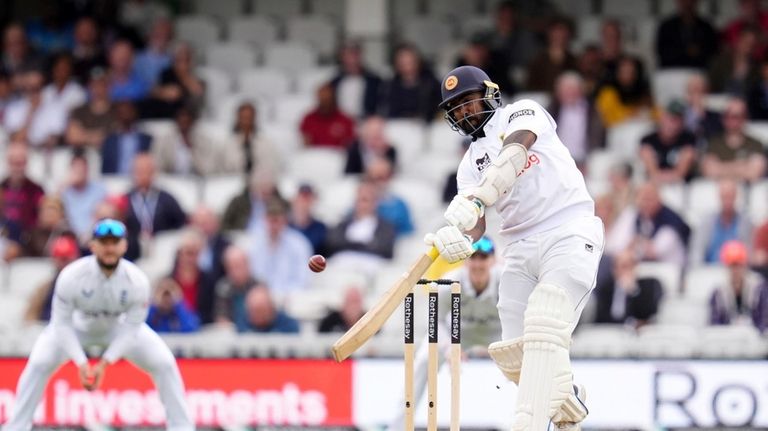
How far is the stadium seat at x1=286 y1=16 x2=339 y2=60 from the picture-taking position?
54.0ft

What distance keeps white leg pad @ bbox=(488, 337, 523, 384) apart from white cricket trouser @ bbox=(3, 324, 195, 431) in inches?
105

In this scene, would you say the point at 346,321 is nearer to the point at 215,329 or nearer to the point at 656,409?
the point at 215,329

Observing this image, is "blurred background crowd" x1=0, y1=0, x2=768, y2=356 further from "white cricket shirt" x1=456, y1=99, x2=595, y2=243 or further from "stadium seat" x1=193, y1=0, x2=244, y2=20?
"white cricket shirt" x1=456, y1=99, x2=595, y2=243

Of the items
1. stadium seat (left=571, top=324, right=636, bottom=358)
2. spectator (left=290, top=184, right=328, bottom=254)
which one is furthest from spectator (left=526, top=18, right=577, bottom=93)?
stadium seat (left=571, top=324, right=636, bottom=358)

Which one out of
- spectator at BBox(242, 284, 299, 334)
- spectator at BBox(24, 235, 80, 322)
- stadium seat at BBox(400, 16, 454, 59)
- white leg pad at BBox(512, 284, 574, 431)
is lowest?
white leg pad at BBox(512, 284, 574, 431)

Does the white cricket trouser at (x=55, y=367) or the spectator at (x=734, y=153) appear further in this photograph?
the spectator at (x=734, y=153)

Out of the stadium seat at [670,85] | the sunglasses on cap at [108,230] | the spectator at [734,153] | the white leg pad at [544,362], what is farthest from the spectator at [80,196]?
the white leg pad at [544,362]

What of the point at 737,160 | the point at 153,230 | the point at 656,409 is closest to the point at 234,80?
the point at 153,230

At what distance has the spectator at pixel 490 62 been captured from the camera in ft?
49.2

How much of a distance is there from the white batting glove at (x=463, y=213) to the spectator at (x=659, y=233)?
585cm

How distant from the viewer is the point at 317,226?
14000mm

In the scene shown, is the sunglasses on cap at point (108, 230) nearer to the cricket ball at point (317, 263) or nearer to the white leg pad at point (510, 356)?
the cricket ball at point (317, 263)

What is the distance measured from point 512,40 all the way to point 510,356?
7.62m

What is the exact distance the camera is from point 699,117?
1455 centimetres
